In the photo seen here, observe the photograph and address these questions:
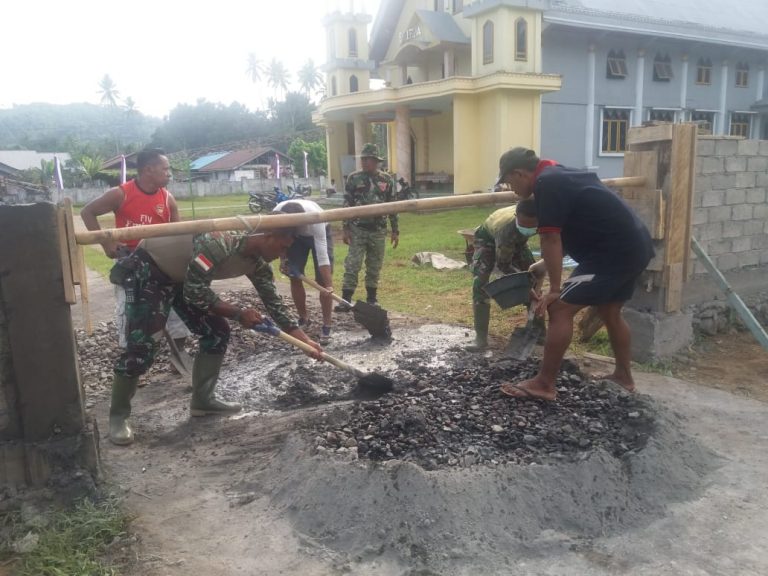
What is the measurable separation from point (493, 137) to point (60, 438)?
63.7ft

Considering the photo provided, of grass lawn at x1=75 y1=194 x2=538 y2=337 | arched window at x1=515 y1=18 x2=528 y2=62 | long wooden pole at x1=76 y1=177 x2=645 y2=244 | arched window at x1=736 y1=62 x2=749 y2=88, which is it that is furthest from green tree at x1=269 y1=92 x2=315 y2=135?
long wooden pole at x1=76 y1=177 x2=645 y2=244

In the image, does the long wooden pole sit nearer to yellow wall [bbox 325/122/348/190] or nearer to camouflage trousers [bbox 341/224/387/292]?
camouflage trousers [bbox 341/224/387/292]

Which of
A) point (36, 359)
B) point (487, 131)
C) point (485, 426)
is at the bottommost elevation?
point (485, 426)

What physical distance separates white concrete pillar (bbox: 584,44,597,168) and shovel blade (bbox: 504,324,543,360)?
19.6m

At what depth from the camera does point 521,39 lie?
2039cm

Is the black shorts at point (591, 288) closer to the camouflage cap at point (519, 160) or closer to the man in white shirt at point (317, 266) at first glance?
the camouflage cap at point (519, 160)

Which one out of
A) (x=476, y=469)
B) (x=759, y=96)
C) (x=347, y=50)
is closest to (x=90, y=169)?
(x=347, y=50)

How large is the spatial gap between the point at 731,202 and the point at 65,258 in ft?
17.8

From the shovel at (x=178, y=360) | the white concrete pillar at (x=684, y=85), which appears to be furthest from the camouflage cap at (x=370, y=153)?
the white concrete pillar at (x=684, y=85)

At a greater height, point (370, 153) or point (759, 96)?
point (759, 96)

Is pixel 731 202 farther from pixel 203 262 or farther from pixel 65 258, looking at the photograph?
pixel 65 258

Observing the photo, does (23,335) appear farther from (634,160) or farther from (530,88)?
(530,88)

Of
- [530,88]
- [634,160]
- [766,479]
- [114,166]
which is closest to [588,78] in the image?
[530,88]

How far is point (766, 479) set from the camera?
325 cm
